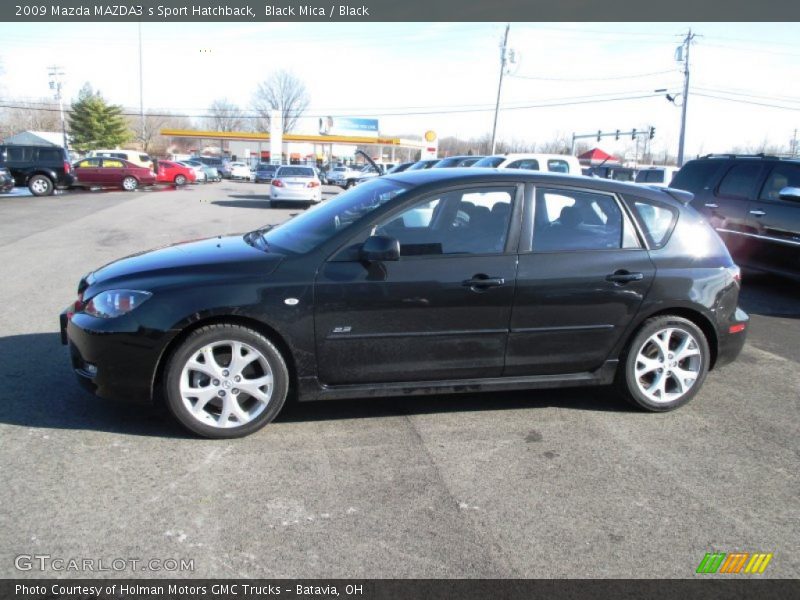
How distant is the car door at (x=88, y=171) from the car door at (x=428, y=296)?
91.1ft

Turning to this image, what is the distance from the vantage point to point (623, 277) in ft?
14.4

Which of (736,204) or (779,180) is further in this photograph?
(736,204)

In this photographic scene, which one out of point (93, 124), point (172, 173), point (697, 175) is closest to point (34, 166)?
point (172, 173)

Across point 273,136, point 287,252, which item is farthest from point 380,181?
point 273,136

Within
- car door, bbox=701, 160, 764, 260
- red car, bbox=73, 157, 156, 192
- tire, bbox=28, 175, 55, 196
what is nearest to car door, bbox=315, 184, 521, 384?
car door, bbox=701, 160, 764, 260

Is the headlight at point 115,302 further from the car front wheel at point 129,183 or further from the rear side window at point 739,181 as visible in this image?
the car front wheel at point 129,183

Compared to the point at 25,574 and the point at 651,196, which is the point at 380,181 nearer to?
the point at 651,196

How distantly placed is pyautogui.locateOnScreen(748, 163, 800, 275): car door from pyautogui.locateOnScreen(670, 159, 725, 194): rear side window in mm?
993

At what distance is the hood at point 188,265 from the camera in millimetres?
3912

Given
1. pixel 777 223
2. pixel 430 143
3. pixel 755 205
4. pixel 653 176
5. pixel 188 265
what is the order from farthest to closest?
pixel 430 143 < pixel 653 176 < pixel 755 205 < pixel 777 223 < pixel 188 265

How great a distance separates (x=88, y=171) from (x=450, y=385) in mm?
28378

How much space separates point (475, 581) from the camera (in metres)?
2.71

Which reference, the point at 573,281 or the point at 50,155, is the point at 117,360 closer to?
the point at 573,281

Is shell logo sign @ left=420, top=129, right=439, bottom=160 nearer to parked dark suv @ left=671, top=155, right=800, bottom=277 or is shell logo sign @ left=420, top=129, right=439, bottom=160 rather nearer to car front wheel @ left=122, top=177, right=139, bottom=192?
car front wheel @ left=122, top=177, right=139, bottom=192
